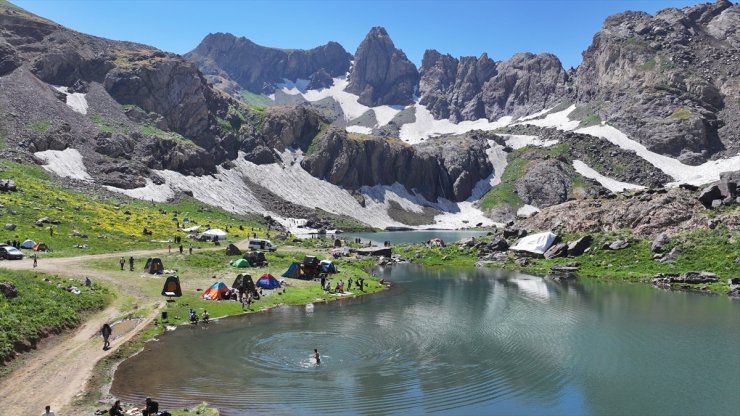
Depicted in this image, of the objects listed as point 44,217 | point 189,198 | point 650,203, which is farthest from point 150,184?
point 650,203

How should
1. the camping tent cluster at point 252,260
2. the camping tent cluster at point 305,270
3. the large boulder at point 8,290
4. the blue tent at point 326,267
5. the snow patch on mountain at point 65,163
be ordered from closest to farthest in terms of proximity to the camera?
the large boulder at point 8,290 → the camping tent cluster at point 305,270 → the camping tent cluster at point 252,260 → the blue tent at point 326,267 → the snow patch on mountain at point 65,163

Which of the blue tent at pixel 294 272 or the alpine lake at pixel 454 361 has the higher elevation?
the blue tent at pixel 294 272

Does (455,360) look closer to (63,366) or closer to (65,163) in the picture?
(63,366)

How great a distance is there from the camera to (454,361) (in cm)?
3762

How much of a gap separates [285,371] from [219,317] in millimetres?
17218

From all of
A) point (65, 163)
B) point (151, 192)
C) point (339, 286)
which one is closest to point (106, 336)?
point (339, 286)

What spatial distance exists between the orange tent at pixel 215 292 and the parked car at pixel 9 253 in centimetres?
2905

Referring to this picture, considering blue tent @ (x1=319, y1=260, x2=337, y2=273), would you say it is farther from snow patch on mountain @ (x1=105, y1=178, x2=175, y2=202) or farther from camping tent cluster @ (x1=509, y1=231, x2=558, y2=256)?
snow patch on mountain @ (x1=105, y1=178, x2=175, y2=202)

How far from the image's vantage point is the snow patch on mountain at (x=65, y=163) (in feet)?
509

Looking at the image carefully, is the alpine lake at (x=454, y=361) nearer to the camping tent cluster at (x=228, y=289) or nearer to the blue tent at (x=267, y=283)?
the camping tent cluster at (x=228, y=289)

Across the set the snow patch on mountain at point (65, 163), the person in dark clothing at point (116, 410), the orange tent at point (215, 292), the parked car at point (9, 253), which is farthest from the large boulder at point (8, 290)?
the snow patch on mountain at point (65, 163)

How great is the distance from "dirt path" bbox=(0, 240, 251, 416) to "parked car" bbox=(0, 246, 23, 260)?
2268 cm

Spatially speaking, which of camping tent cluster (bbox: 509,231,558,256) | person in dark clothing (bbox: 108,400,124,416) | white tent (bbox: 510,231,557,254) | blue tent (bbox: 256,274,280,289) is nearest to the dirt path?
person in dark clothing (bbox: 108,400,124,416)

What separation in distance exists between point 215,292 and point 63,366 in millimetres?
23895
